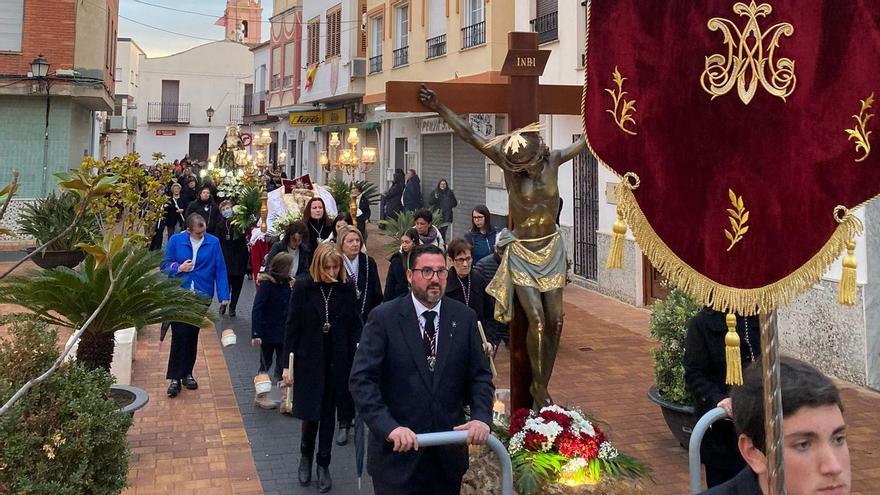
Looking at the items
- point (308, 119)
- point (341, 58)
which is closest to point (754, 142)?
point (341, 58)

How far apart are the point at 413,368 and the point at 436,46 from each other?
17226 mm

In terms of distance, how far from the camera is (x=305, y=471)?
5336 millimetres

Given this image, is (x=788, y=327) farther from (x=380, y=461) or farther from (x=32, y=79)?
(x=32, y=79)

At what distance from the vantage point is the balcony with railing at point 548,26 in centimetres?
1464

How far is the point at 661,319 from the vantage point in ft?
19.8

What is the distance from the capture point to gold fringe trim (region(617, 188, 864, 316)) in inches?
93.4

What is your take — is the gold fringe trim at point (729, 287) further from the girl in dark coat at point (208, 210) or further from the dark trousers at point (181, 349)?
the girl in dark coat at point (208, 210)

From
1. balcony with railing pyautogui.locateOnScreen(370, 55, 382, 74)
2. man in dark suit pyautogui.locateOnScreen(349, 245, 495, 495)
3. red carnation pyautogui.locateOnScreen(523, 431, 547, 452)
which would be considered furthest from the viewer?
balcony with railing pyautogui.locateOnScreen(370, 55, 382, 74)

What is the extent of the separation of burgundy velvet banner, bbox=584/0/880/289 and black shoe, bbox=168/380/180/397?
6098 mm

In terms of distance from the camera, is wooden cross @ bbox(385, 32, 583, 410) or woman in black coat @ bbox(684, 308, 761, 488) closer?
woman in black coat @ bbox(684, 308, 761, 488)

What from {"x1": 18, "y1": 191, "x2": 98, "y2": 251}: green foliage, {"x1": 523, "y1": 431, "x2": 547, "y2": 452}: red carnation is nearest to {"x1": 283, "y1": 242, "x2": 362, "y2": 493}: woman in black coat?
{"x1": 523, "y1": 431, "x2": 547, "y2": 452}: red carnation

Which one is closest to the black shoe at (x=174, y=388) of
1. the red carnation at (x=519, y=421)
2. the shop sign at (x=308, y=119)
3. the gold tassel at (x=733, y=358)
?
the red carnation at (x=519, y=421)

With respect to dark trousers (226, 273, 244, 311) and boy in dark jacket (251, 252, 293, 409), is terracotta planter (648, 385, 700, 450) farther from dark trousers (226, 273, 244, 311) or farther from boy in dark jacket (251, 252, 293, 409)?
dark trousers (226, 273, 244, 311)

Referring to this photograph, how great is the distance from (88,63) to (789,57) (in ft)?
68.8
